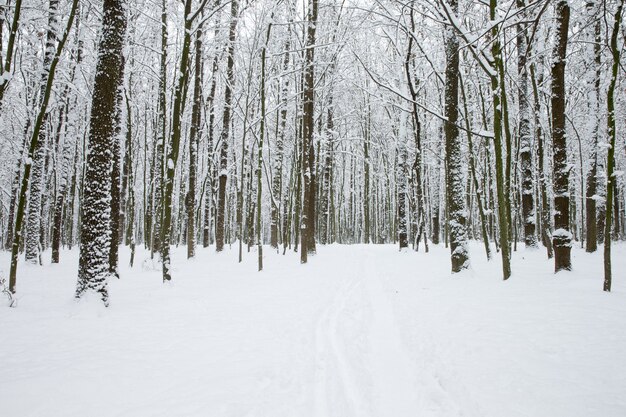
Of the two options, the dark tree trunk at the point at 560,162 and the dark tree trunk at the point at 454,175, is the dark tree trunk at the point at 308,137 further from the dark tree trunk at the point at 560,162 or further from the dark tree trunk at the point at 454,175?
the dark tree trunk at the point at 560,162

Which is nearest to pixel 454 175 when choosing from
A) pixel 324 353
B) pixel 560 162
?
pixel 560 162

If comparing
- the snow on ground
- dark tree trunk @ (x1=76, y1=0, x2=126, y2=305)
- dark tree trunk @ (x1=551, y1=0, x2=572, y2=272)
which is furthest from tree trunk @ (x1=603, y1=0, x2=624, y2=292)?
dark tree trunk @ (x1=76, y1=0, x2=126, y2=305)

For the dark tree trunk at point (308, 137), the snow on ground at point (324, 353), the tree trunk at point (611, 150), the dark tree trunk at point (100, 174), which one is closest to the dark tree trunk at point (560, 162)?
the snow on ground at point (324, 353)

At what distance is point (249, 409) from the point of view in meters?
2.53

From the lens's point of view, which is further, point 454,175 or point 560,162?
point 454,175

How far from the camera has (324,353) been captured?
3.68 m

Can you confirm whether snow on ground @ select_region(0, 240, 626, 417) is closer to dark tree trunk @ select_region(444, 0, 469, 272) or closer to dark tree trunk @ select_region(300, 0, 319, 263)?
dark tree trunk @ select_region(444, 0, 469, 272)

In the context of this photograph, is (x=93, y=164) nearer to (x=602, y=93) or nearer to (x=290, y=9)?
(x=290, y=9)

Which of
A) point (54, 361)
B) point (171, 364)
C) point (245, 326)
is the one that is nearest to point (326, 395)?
point (171, 364)

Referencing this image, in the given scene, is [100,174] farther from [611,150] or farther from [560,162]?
[560,162]

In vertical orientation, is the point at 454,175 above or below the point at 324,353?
above

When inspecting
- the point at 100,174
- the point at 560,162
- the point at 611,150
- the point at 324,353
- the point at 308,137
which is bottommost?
the point at 324,353

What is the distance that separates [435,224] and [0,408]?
23.5 metres

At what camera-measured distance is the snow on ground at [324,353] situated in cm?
258
